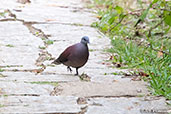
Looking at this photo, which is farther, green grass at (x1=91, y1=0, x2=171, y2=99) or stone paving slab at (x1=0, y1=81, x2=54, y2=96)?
green grass at (x1=91, y1=0, x2=171, y2=99)

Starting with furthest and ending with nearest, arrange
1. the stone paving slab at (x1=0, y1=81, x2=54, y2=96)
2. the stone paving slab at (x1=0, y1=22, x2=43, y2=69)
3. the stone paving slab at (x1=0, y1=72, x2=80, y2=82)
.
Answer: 1. the stone paving slab at (x1=0, y1=22, x2=43, y2=69)
2. the stone paving slab at (x1=0, y1=72, x2=80, y2=82)
3. the stone paving slab at (x1=0, y1=81, x2=54, y2=96)

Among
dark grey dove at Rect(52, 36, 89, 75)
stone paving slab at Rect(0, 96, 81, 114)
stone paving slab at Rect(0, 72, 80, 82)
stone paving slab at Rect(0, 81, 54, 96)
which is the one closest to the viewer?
stone paving slab at Rect(0, 96, 81, 114)

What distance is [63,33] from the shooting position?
249 inches

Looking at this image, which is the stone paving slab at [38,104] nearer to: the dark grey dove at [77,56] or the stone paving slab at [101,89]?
the stone paving slab at [101,89]

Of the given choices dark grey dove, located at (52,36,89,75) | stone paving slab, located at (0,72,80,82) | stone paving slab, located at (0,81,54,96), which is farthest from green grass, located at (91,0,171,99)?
stone paving slab, located at (0,81,54,96)

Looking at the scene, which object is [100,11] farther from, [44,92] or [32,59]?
[44,92]

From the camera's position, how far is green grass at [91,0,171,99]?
4102mm

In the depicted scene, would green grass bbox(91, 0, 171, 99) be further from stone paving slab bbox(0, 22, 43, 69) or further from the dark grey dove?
stone paving slab bbox(0, 22, 43, 69)

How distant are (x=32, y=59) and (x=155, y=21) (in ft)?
11.4

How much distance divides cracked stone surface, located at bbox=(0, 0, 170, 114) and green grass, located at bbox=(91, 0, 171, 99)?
0.53 ft

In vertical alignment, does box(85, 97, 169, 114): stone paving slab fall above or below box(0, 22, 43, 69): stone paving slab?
below

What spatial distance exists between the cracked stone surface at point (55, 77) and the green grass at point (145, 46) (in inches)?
6.4

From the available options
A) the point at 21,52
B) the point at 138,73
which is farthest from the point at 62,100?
the point at 21,52

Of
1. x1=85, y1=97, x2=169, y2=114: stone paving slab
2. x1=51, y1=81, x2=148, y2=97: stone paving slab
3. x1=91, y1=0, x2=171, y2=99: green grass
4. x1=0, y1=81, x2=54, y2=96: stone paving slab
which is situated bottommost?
x1=85, y1=97, x2=169, y2=114: stone paving slab
